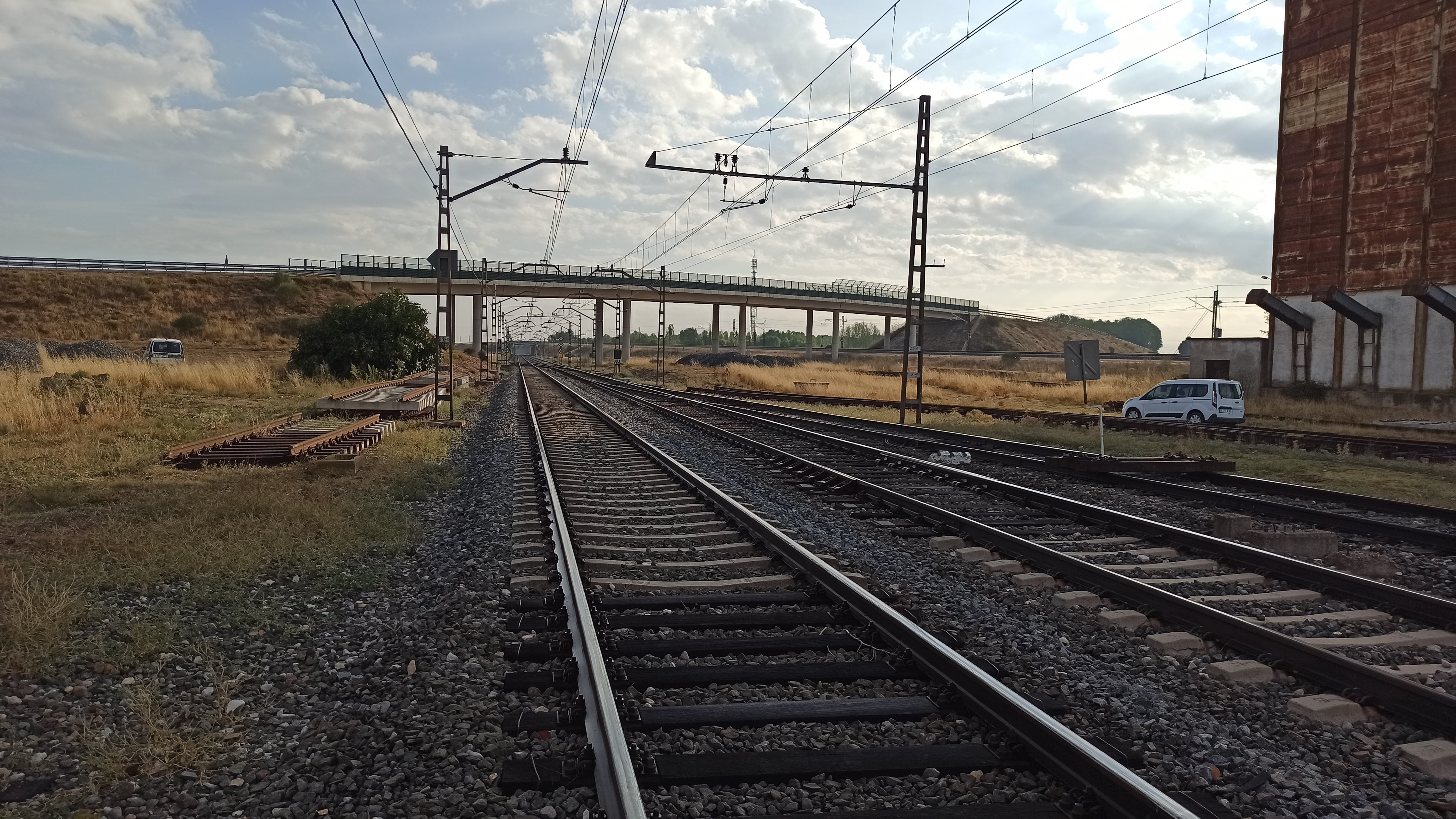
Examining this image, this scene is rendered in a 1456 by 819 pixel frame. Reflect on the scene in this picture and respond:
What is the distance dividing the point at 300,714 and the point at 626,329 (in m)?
103

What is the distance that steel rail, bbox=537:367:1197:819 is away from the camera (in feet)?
10.4

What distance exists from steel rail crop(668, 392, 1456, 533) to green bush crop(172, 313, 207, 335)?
7167cm

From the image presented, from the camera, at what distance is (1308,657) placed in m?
4.76

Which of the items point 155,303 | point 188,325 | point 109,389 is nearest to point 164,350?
point 109,389

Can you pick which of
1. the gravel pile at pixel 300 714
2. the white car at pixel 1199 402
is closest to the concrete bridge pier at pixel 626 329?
the white car at pixel 1199 402

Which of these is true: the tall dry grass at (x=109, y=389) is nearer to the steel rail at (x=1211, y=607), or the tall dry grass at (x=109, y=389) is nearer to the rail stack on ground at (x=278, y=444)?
the rail stack on ground at (x=278, y=444)

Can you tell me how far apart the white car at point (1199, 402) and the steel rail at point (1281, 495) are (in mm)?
10697

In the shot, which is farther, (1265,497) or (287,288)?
(287,288)

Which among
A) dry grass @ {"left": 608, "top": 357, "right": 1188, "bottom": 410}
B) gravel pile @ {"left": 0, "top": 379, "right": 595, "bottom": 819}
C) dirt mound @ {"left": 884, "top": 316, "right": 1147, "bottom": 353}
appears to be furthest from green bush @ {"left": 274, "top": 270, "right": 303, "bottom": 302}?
dirt mound @ {"left": 884, "top": 316, "right": 1147, "bottom": 353}

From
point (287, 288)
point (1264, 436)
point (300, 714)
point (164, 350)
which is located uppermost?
point (287, 288)

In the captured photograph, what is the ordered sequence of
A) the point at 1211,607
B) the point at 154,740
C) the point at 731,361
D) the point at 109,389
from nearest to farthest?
the point at 154,740
the point at 1211,607
the point at 109,389
the point at 731,361

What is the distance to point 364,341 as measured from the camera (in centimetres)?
3612

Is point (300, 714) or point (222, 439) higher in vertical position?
point (222, 439)

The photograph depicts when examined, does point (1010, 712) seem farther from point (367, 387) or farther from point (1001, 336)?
point (1001, 336)
